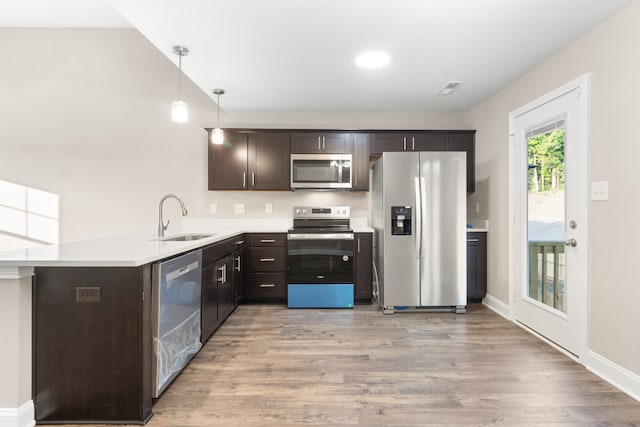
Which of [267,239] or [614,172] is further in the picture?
[267,239]

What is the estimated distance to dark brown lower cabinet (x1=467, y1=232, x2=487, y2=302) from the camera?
3.56 metres

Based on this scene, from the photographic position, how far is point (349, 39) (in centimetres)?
228

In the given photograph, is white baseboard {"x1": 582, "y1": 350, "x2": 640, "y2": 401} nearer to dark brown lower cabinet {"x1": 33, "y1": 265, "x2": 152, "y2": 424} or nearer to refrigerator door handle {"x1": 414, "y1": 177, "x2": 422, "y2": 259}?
refrigerator door handle {"x1": 414, "y1": 177, "x2": 422, "y2": 259}

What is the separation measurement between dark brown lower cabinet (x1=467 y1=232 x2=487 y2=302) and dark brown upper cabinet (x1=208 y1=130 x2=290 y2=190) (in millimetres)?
2289

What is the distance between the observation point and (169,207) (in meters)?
3.98

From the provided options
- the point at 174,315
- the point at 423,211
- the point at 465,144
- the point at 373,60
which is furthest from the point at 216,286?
the point at 465,144

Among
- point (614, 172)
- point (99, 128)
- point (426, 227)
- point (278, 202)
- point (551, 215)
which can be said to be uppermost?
point (99, 128)

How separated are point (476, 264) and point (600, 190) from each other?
5.51 feet

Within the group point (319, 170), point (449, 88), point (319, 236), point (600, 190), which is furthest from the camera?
point (319, 170)

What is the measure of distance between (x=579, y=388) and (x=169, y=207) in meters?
4.23

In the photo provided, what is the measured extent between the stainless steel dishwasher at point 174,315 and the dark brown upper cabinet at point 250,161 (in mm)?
1706

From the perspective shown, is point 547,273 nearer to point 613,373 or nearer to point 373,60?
point 613,373

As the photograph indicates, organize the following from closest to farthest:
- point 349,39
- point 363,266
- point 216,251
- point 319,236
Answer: point 349,39
point 216,251
point 319,236
point 363,266

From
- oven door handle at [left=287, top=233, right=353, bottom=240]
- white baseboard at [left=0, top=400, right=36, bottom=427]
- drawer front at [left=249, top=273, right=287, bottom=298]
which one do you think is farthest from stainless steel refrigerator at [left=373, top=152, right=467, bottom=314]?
white baseboard at [left=0, top=400, right=36, bottom=427]
